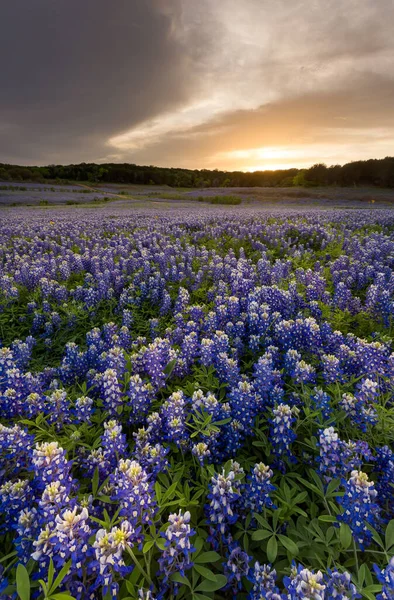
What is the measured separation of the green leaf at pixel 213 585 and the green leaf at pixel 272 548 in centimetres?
26

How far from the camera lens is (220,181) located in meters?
82.2

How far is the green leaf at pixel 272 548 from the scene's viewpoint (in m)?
1.74

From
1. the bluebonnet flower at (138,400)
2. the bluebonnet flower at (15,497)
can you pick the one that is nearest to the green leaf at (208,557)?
the bluebonnet flower at (15,497)

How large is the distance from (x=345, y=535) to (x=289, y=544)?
0.30 m

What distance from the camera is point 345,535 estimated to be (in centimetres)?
176

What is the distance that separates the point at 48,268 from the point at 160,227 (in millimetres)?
5916

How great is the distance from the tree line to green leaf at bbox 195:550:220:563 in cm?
6141

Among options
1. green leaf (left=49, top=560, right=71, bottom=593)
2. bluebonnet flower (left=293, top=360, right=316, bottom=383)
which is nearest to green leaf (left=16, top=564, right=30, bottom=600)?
green leaf (left=49, top=560, right=71, bottom=593)

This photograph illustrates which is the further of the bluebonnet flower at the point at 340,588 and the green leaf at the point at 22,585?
the green leaf at the point at 22,585

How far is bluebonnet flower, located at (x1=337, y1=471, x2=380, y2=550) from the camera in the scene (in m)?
1.75

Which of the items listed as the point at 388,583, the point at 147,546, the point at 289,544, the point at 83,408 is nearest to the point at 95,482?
the point at 147,546

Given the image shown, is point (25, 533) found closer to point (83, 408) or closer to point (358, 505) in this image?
point (83, 408)

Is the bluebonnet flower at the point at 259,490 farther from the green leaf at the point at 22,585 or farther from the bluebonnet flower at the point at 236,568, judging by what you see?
the green leaf at the point at 22,585

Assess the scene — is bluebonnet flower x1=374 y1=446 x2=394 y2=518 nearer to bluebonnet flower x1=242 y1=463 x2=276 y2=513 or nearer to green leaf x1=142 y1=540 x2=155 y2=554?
bluebonnet flower x1=242 y1=463 x2=276 y2=513
